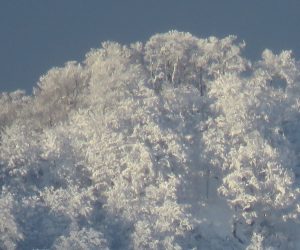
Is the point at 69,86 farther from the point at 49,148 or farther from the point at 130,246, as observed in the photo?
the point at 130,246

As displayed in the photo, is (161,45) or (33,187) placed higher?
(161,45)

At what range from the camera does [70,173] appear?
22094mm

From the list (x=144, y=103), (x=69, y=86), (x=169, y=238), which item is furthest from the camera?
(x=69, y=86)

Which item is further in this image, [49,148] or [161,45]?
[161,45]

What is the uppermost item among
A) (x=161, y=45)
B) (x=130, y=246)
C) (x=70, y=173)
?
(x=161, y=45)

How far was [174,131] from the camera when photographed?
2244 cm

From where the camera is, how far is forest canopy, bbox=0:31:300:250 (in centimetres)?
2128

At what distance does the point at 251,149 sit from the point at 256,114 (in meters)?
1.07

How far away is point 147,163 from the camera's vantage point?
21766 mm

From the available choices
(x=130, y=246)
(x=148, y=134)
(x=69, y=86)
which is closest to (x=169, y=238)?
(x=130, y=246)

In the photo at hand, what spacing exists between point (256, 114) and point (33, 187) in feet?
13.3

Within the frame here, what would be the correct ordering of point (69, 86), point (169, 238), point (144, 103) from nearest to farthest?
point (169, 238), point (144, 103), point (69, 86)

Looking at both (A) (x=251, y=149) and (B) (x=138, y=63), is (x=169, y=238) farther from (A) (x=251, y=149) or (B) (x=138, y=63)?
(B) (x=138, y=63)

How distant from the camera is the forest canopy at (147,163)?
838 inches
